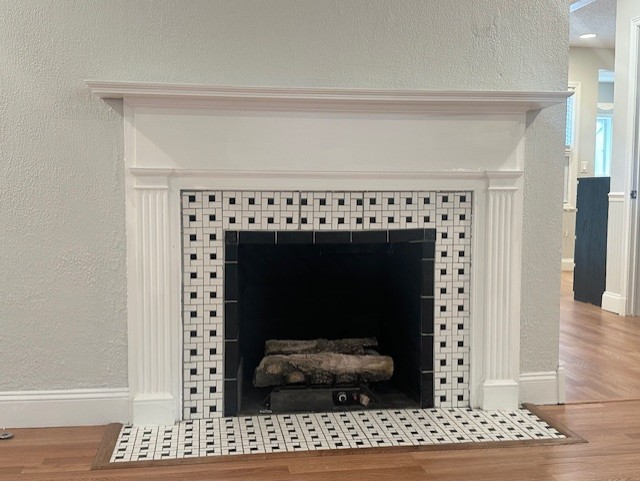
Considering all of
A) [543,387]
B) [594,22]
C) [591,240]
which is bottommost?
[543,387]

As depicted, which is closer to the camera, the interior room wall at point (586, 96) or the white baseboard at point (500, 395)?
the white baseboard at point (500, 395)

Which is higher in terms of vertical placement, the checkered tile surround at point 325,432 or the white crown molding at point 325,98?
the white crown molding at point 325,98

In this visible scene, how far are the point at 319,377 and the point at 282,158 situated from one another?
1.02 m

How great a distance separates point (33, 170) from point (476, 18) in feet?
6.34

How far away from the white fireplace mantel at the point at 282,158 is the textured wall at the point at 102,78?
112 millimetres

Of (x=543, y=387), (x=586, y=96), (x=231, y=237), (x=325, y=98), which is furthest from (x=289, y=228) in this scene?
(x=586, y=96)

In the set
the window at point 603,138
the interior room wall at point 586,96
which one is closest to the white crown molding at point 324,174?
the interior room wall at point 586,96

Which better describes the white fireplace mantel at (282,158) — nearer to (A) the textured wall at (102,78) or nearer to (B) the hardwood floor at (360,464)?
(A) the textured wall at (102,78)

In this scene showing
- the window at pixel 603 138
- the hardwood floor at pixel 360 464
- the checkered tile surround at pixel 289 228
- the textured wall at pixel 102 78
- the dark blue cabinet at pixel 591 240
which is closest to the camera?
the hardwood floor at pixel 360 464

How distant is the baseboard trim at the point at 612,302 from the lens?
525cm

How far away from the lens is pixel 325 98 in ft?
8.55

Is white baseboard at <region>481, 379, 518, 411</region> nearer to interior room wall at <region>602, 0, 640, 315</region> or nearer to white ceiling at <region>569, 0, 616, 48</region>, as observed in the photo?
interior room wall at <region>602, 0, 640, 315</region>

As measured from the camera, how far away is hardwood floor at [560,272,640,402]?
3207 millimetres

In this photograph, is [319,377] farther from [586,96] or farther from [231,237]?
[586,96]
